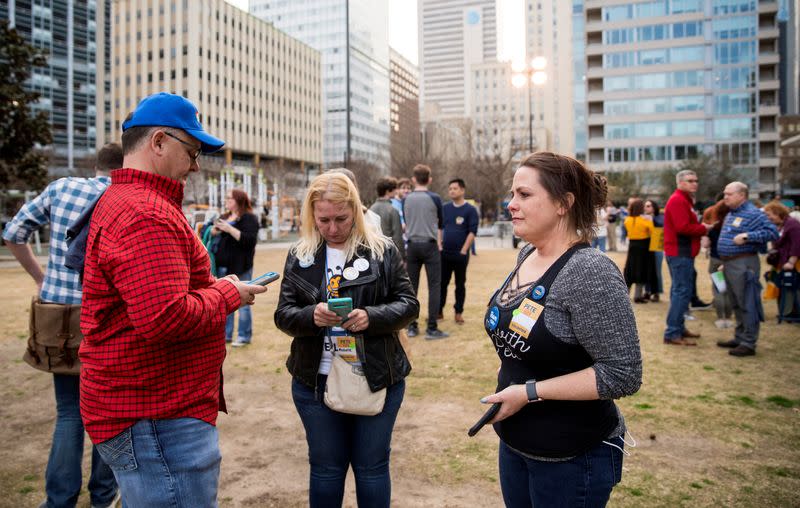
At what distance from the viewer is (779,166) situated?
6694 cm

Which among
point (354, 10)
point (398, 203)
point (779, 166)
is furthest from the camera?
point (354, 10)

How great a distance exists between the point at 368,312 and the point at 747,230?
583cm

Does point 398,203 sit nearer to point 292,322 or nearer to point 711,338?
point 711,338

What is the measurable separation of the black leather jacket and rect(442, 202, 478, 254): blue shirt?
5686mm

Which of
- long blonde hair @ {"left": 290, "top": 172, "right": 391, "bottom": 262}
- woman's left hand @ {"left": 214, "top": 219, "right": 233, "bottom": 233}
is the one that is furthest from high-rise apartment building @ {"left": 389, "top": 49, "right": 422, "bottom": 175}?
long blonde hair @ {"left": 290, "top": 172, "right": 391, "bottom": 262}

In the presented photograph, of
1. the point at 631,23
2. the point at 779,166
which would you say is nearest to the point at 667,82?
the point at 631,23

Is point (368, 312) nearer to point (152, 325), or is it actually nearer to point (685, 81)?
point (152, 325)

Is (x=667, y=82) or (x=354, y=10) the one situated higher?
(x=354, y=10)

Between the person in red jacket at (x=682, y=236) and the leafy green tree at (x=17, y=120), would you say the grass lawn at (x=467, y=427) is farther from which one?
the leafy green tree at (x=17, y=120)

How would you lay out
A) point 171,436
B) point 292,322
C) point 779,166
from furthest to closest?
point 779,166 < point 292,322 < point 171,436

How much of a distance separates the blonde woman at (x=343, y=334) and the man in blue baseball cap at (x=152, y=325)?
2.32 feet

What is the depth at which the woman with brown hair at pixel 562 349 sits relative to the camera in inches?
74.5

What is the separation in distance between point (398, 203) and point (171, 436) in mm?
9226

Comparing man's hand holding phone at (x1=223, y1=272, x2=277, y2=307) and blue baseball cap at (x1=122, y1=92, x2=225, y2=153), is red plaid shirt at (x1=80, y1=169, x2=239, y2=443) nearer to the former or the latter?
man's hand holding phone at (x1=223, y1=272, x2=277, y2=307)
